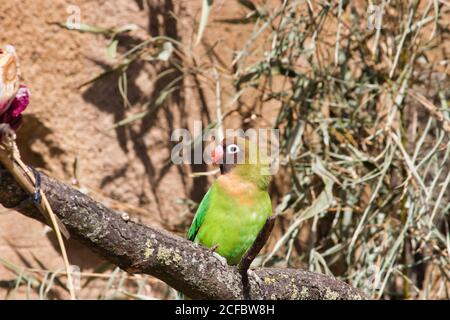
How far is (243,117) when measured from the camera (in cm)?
285

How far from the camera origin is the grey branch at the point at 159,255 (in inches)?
52.5

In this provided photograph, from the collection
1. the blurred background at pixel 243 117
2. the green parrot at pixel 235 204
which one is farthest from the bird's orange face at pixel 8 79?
the blurred background at pixel 243 117

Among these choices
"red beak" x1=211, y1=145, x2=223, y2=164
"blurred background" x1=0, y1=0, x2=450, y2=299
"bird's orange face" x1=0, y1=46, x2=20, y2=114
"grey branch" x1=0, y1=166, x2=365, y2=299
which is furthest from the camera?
"blurred background" x1=0, y1=0, x2=450, y2=299

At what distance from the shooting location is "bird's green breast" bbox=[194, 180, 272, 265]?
2.28 metres

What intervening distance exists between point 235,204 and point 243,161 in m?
0.14

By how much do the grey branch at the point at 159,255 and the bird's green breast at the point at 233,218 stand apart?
0.41 m

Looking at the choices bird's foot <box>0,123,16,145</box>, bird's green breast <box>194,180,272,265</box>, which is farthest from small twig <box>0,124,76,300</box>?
bird's green breast <box>194,180,272,265</box>

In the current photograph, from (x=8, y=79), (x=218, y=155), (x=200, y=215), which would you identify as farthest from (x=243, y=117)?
(x=8, y=79)

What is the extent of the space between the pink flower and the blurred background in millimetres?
1425

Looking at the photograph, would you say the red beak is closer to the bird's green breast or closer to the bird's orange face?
the bird's green breast

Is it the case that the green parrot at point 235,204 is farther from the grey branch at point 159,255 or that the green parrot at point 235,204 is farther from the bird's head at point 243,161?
the grey branch at point 159,255

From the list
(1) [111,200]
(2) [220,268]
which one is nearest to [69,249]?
(1) [111,200]

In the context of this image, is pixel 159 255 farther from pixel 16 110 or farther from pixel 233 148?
pixel 233 148

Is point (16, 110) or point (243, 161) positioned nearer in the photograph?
point (16, 110)
